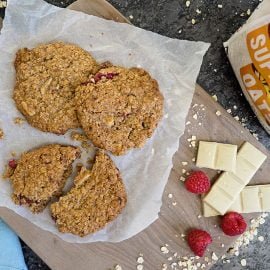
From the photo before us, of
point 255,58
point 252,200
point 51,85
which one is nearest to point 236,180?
point 252,200

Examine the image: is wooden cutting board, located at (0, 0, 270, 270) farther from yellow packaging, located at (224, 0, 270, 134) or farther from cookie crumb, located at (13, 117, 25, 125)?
cookie crumb, located at (13, 117, 25, 125)

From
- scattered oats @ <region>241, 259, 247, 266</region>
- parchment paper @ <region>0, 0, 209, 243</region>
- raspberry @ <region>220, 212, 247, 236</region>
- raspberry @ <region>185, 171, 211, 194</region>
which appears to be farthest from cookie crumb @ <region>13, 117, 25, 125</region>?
scattered oats @ <region>241, 259, 247, 266</region>

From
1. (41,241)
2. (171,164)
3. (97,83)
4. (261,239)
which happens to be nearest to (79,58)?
(97,83)

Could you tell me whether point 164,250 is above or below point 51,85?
below

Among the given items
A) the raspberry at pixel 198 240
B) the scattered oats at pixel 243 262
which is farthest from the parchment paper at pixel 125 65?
the scattered oats at pixel 243 262

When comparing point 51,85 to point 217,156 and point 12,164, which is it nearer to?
point 12,164

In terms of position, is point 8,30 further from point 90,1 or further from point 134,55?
point 134,55
